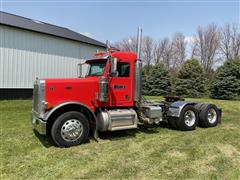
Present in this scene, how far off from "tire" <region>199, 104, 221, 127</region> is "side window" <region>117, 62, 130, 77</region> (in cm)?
339

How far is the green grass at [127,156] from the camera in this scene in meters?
4.45

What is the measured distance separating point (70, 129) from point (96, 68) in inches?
83.2

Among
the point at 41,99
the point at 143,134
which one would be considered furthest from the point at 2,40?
the point at 143,134

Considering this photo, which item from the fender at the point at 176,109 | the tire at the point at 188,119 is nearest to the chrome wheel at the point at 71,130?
the fender at the point at 176,109

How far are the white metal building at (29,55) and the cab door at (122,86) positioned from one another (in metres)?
10.6

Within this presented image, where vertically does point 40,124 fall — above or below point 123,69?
below

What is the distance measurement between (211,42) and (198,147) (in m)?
42.1

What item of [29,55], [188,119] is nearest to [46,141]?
[188,119]

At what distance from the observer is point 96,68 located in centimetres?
721

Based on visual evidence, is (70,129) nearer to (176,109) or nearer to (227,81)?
(176,109)

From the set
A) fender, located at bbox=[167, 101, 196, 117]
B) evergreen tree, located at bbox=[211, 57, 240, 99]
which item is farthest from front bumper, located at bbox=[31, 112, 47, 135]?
evergreen tree, located at bbox=[211, 57, 240, 99]

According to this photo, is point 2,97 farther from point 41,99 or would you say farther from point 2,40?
point 41,99

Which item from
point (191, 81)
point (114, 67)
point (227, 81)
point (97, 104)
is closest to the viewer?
point (114, 67)

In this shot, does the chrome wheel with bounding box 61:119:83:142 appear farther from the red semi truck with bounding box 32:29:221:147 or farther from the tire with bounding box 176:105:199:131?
the tire with bounding box 176:105:199:131
